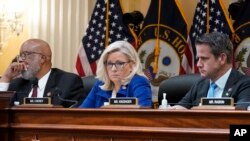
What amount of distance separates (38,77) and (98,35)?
77.4 inches

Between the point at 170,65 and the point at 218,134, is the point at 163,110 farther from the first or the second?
the point at 170,65

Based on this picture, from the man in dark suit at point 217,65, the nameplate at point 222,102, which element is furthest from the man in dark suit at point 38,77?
the nameplate at point 222,102

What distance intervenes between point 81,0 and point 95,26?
0.61 metres

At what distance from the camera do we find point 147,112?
2.86 m

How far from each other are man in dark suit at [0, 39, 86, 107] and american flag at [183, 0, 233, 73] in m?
1.89

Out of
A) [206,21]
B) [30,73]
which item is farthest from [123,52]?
[206,21]

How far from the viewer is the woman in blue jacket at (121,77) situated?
384 centimetres

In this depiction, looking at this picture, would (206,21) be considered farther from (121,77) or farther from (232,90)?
(232,90)

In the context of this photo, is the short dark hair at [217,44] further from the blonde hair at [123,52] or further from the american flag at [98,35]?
the american flag at [98,35]

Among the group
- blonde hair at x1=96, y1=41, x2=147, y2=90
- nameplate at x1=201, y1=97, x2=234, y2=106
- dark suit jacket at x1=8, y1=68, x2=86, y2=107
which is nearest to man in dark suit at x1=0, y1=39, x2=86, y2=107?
dark suit jacket at x1=8, y1=68, x2=86, y2=107

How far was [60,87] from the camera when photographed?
4238mm

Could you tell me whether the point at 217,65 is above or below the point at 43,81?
above

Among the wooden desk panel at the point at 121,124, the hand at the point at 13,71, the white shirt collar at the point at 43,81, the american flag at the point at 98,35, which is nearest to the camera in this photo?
the wooden desk panel at the point at 121,124

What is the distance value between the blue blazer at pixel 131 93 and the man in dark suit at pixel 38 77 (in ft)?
0.63
